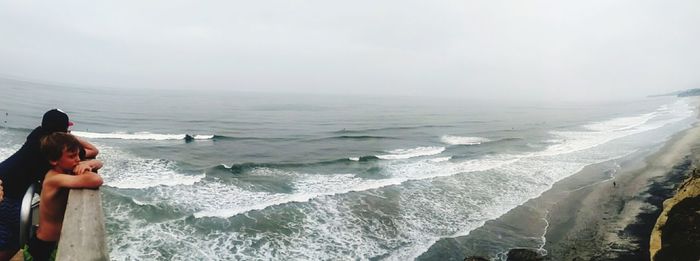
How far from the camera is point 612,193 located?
20734mm

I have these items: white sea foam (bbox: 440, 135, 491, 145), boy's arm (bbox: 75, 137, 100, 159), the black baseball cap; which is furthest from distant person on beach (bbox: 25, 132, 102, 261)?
white sea foam (bbox: 440, 135, 491, 145)

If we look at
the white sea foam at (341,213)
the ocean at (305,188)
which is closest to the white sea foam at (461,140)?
the ocean at (305,188)

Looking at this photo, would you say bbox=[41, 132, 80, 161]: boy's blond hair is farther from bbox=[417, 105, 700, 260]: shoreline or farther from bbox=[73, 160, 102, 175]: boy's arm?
bbox=[417, 105, 700, 260]: shoreline

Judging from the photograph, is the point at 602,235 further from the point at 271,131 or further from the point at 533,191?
the point at 271,131

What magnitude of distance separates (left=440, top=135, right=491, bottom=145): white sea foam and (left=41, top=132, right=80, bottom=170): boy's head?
126 ft

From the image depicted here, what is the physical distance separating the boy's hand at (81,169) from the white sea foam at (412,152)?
27628mm

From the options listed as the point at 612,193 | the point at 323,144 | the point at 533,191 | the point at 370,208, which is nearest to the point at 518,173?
the point at 533,191

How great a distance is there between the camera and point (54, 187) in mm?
2877

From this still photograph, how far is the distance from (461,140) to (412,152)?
35.5 feet

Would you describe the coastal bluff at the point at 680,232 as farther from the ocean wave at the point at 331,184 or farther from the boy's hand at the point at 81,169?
the boy's hand at the point at 81,169

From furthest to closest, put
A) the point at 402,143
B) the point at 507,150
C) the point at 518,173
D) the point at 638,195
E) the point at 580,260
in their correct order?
the point at 402,143 → the point at 507,150 → the point at 518,173 → the point at 638,195 → the point at 580,260

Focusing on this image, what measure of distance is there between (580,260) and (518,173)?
1320cm

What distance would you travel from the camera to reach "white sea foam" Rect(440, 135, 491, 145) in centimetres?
3934

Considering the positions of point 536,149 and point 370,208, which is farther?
point 536,149
